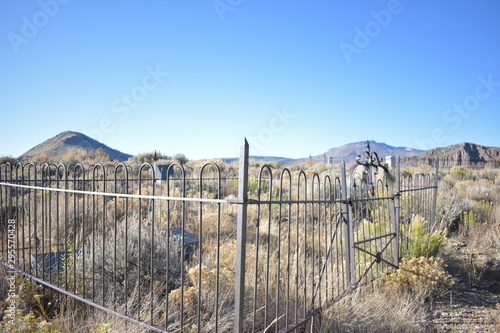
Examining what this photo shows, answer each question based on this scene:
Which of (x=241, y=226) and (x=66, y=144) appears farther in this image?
(x=66, y=144)

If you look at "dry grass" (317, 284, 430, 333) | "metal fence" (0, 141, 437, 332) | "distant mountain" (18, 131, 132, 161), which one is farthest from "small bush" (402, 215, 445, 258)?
"distant mountain" (18, 131, 132, 161)

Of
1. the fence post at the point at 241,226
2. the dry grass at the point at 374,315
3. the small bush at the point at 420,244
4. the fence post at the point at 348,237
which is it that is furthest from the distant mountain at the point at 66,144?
the fence post at the point at 241,226

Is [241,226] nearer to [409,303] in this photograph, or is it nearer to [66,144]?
[409,303]

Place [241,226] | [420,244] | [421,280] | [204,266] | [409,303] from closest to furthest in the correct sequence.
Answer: [241,226] < [204,266] < [409,303] < [421,280] < [420,244]

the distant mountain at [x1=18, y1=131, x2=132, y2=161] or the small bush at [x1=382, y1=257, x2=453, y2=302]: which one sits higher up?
the distant mountain at [x1=18, y1=131, x2=132, y2=161]

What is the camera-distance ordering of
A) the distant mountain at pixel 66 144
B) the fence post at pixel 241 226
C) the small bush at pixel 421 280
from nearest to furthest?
the fence post at pixel 241 226 → the small bush at pixel 421 280 → the distant mountain at pixel 66 144

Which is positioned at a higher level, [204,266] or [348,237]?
[348,237]

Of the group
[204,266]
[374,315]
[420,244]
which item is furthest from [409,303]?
[204,266]

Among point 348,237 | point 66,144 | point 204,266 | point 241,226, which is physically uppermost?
point 66,144

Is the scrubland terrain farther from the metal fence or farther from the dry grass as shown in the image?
the metal fence

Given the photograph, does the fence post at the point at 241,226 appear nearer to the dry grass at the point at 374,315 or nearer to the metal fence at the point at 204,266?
the metal fence at the point at 204,266

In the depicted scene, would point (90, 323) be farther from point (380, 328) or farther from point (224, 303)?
point (380, 328)

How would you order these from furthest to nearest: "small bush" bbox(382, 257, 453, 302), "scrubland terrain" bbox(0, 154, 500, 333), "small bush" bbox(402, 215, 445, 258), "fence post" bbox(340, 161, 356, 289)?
"small bush" bbox(402, 215, 445, 258)
"small bush" bbox(382, 257, 453, 302)
"fence post" bbox(340, 161, 356, 289)
"scrubland terrain" bbox(0, 154, 500, 333)

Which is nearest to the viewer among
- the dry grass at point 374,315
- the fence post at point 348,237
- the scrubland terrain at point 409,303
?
the scrubland terrain at point 409,303
